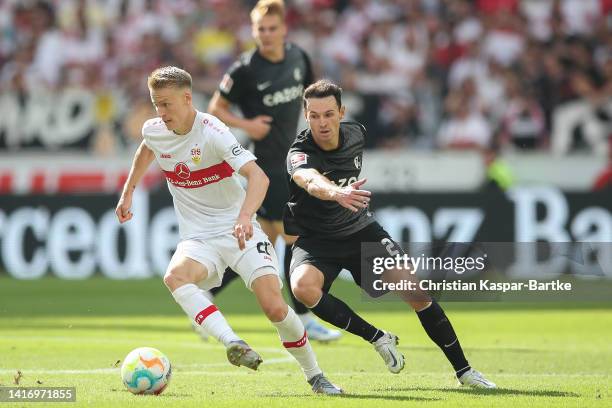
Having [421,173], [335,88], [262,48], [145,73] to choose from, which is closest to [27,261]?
[145,73]

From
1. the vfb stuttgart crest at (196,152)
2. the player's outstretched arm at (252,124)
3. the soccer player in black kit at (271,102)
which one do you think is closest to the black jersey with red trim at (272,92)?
the soccer player in black kit at (271,102)

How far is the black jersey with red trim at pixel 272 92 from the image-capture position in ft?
36.8

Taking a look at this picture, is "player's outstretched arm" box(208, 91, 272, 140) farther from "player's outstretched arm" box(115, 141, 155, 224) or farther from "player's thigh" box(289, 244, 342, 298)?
"player's thigh" box(289, 244, 342, 298)

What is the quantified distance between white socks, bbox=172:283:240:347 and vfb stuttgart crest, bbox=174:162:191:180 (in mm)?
796

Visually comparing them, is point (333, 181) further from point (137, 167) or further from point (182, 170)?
point (137, 167)

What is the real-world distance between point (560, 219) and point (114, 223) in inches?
260

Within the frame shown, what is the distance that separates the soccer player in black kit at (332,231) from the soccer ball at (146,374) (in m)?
1.03

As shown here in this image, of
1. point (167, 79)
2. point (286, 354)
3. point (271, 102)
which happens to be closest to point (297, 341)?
point (167, 79)

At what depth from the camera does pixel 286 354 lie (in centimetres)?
996

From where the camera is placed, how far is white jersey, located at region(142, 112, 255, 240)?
7863 mm

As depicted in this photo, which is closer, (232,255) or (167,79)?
(167,79)

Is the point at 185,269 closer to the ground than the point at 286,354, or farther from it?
farther from it

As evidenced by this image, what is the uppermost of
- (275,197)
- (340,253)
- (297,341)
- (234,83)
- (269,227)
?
(234,83)

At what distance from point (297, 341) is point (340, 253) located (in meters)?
0.76
